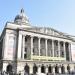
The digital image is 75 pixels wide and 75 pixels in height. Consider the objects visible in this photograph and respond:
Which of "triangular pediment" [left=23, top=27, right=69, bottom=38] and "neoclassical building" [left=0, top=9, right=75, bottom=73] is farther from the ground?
"triangular pediment" [left=23, top=27, right=69, bottom=38]

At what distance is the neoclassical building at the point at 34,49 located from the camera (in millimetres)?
43344

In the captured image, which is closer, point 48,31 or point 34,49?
point 34,49

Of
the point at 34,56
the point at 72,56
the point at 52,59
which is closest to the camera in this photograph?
the point at 34,56

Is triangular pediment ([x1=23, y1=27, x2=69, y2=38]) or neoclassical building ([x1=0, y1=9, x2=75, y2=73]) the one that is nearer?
neoclassical building ([x1=0, y1=9, x2=75, y2=73])

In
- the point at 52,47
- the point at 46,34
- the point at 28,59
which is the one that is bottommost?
the point at 28,59

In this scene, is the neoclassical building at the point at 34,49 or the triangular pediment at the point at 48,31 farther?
the triangular pediment at the point at 48,31

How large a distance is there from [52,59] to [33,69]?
7.19 m

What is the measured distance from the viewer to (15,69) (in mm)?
42156

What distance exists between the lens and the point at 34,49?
160ft

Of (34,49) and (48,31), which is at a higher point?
(48,31)

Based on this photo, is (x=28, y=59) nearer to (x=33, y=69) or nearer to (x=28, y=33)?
(x=33, y=69)

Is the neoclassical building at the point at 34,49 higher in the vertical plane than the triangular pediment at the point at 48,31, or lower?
lower

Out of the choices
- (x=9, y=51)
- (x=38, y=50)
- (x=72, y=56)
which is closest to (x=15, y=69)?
(x=9, y=51)

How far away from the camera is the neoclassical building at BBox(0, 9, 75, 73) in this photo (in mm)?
43344
